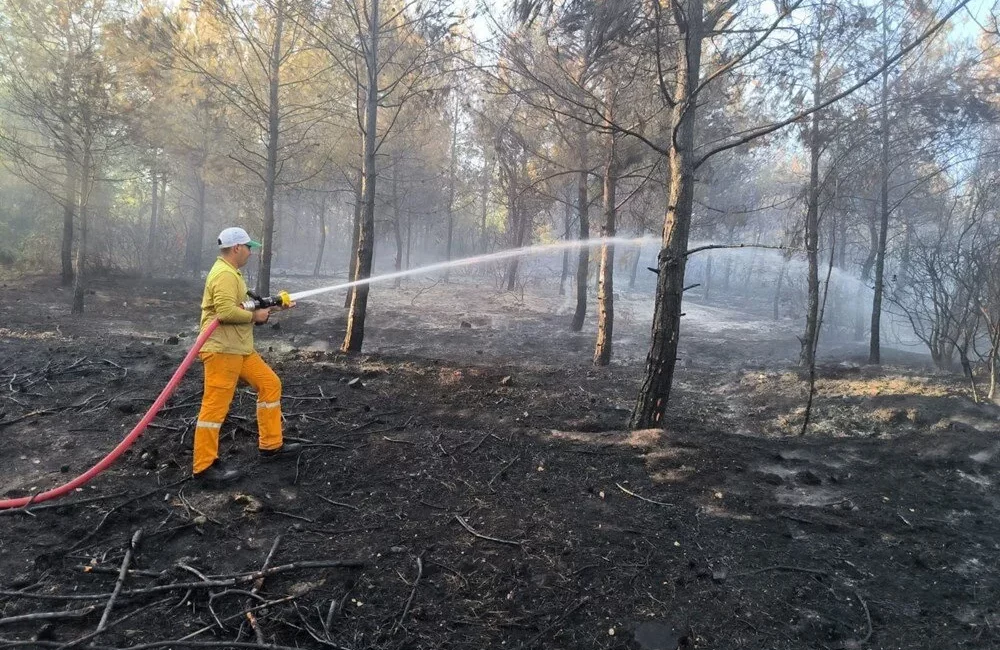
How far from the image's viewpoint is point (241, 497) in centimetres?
395

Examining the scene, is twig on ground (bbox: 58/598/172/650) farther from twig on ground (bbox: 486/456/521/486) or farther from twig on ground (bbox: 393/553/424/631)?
twig on ground (bbox: 486/456/521/486)

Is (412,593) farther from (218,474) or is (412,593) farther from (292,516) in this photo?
(218,474)

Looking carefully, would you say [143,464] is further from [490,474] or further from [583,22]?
[583,22]

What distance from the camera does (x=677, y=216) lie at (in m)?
5.39

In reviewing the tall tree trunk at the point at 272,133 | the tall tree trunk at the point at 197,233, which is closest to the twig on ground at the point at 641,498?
the tall tree trunk at the point at 272,133

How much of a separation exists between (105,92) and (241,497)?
13.2 m

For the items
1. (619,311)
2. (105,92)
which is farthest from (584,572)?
(619,311)

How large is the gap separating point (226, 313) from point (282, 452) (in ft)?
4.41

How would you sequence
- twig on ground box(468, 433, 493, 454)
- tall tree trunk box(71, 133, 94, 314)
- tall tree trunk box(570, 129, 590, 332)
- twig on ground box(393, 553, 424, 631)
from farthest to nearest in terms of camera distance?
tall tree trunk box(570, 129, 590, 332) → tall tree trunk box(71, 133, 94, 314) → twig on ground box(468, 433, 493, 454) → twig on ground box(393, 553, 424, 631)

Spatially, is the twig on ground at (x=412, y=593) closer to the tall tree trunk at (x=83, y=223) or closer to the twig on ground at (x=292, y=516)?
the twig on ground at (x=292, y=516)

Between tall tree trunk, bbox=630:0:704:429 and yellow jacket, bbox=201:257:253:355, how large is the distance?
390 centimetres

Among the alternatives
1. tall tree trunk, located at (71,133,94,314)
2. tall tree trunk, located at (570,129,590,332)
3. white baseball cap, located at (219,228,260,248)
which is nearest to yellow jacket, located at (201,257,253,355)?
white baseball cap, located at (219,228,260,248)

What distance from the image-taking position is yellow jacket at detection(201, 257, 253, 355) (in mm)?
4324

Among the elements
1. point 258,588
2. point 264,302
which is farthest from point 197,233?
point 258,588
